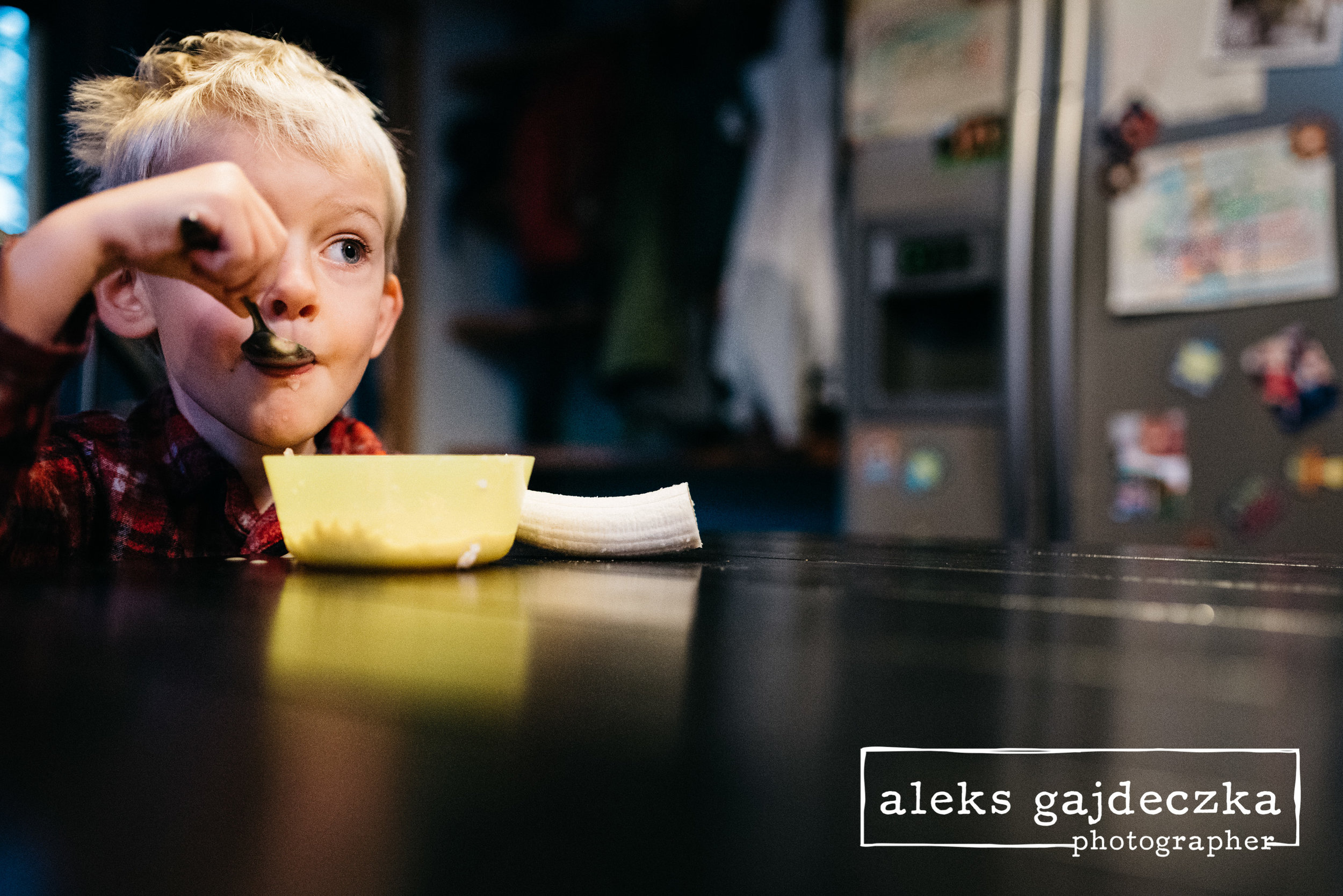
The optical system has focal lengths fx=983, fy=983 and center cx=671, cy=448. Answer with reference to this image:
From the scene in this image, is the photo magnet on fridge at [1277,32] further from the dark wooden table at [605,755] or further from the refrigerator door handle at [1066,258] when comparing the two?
the dark wooden table at [605,755]

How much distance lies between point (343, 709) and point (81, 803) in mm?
70

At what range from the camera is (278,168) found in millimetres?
692

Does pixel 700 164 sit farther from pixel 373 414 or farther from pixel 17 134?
pixel 17 134

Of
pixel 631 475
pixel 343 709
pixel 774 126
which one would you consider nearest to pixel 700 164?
pixel 774 126

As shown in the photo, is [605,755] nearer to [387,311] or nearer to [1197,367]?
[387,311]

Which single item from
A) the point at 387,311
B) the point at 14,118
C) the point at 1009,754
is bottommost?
the point at 1009,754

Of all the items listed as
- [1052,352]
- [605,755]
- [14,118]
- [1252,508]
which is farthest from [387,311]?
[14,118]

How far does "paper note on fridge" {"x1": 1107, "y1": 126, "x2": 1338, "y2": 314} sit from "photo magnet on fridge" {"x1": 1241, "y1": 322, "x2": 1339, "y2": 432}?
0.07 meters

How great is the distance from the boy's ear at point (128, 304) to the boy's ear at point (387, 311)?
0.16 m

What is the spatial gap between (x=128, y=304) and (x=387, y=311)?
8.1 inches

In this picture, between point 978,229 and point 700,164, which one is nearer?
point 978,229

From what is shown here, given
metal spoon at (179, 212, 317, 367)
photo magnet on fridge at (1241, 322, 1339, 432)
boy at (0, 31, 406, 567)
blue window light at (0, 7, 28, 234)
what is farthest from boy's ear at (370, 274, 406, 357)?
blue window light at (0, 7, 28, 234)

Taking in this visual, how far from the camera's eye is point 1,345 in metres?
0.47

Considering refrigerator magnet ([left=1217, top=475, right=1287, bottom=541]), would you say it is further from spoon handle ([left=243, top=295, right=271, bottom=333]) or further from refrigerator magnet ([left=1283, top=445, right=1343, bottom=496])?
spoon handle ([left=243, top=295, right=271, bottom=333])
